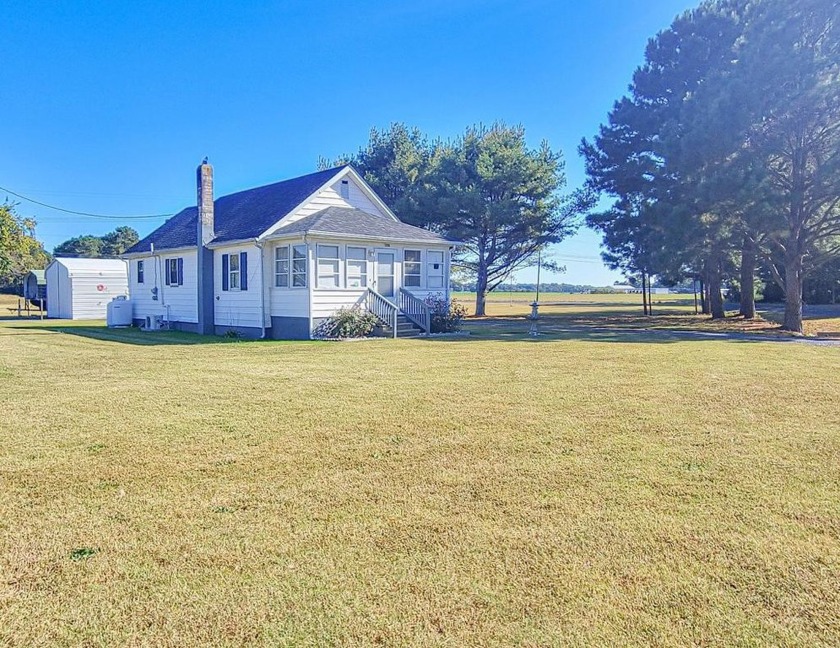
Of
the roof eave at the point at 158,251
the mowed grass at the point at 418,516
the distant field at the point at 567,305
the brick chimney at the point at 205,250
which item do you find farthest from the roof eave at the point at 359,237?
the distant field at the point at 567,305

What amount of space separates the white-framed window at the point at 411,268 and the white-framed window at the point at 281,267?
412 centimetres

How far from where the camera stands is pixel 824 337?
19016 mm

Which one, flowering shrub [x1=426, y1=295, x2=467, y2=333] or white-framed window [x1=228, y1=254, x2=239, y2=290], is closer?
white-framed window [x1=228, y1=254, x2=239, y2=290]

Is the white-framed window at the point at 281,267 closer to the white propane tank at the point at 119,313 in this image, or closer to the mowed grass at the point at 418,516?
the mowed grass at the point at 418,516

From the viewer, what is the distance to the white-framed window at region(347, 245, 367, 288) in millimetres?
18312

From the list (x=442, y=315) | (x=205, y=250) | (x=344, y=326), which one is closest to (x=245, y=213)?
(x=205, y=250)

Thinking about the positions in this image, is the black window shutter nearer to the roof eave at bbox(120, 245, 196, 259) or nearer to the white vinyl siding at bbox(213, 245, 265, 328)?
the white vinyl siding at bbox(213, 245, 265, 328)

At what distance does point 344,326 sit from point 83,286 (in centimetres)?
2252

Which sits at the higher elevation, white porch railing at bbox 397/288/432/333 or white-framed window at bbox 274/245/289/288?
white-framed window at bbox 274/245/289/288

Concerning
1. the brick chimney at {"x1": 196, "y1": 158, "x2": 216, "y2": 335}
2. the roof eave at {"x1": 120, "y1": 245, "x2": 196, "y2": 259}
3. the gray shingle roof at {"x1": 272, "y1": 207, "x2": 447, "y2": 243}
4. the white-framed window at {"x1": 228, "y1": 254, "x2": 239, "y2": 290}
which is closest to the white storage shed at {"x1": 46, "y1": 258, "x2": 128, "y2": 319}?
the roof eave at {"x1": 120, "y1": 245, "x2": 196, "y2": 259}

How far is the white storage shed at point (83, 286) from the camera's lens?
32.2 m

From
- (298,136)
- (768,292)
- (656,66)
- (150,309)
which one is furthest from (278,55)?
(768,292)

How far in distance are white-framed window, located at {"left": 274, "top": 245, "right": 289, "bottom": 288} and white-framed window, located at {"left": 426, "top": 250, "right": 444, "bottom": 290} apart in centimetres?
515

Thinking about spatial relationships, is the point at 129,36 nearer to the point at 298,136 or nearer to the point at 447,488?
the point at 298,136
